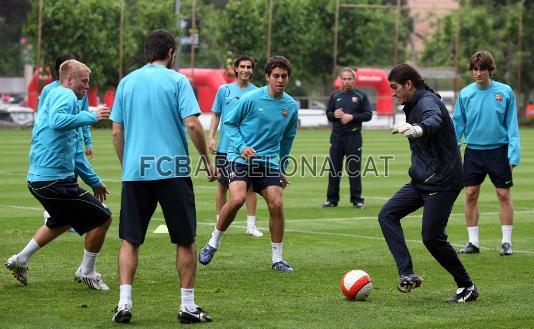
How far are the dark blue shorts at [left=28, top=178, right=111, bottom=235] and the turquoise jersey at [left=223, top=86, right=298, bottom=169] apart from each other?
2.33 metres

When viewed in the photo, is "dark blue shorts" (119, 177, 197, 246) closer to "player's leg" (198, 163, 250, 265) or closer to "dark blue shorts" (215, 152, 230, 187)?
"player's leg" (198, 163, 250, 265)

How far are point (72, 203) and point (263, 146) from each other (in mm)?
2718

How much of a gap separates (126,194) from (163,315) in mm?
1027

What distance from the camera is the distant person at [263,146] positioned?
12.7m

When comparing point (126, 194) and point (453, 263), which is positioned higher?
point (126, 194)

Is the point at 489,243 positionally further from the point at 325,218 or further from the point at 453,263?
the point at 453,263

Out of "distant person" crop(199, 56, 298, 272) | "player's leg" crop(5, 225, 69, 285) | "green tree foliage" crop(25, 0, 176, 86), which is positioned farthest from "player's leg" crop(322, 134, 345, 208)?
"green tree foliage" crop(25, 0, 176, 86)

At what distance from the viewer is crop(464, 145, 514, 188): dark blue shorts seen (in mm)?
14211

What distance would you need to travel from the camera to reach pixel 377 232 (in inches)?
644

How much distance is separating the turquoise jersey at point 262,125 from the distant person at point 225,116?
7.90ft

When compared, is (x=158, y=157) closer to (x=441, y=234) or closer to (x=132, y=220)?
(x=132, y=220)

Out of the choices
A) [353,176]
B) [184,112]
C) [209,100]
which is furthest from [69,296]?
[209,100]

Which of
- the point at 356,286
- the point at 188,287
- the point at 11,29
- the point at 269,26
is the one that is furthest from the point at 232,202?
the point at 11,29

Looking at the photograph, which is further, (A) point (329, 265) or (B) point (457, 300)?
(A) point (329, 265)
